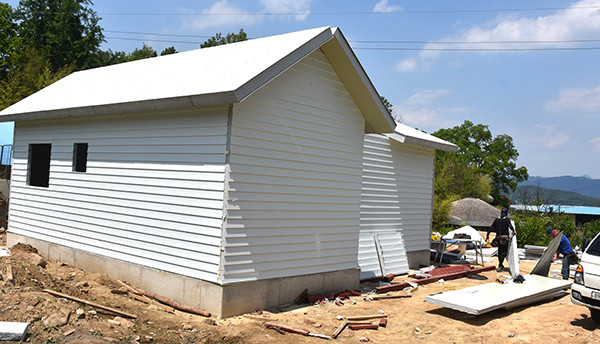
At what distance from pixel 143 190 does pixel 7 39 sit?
37.4m

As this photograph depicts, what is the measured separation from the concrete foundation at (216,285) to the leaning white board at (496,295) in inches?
82.5

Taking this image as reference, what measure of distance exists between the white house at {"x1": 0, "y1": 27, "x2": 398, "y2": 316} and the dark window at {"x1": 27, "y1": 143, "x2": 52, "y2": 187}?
1503 mm

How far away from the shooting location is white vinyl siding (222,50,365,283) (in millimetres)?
8453

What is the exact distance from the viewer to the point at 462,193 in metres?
43.8

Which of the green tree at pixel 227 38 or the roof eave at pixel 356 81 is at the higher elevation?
the green tree at pixel 227 38

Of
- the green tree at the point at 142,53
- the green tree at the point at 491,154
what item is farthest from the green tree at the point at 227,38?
the green tree at the point at 491,154

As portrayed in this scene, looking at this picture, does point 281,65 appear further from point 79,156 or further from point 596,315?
point 596,315

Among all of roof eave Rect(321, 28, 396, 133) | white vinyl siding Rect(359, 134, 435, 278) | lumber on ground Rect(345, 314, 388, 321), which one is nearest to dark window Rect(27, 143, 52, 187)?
roof eave Rect(321, 28, 396, 133)

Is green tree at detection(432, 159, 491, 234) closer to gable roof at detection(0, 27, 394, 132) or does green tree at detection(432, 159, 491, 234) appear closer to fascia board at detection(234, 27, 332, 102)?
gable roof at detection(0, 27, 394, 132)

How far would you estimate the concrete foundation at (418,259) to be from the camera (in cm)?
1508

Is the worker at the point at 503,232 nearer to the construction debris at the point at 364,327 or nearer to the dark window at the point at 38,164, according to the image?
the construction debris at the point at 364,327

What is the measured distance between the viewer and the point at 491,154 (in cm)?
7056

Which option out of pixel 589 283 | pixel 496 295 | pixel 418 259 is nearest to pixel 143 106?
pixel 496 295

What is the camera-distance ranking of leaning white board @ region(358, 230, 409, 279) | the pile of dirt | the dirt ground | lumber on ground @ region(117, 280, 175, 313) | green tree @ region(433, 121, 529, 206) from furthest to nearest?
green tree @ region(433, 121, 529, 206)
leaning white board @ region(358, 230, 409, 279)
lumber on ground @ region(117, 280, 175, 313)
the dirt ground
the pile of dirt
